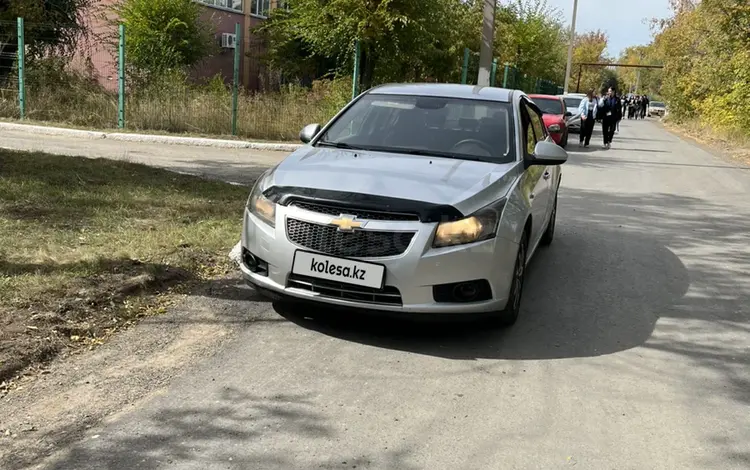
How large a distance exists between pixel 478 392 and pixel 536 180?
251 cm

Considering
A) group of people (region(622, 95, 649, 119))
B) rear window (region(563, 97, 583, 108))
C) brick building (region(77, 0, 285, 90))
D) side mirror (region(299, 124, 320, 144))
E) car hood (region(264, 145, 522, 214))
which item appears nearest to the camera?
car hood (region(264, 145, 522, 214))

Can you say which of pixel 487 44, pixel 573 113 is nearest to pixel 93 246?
pixel 487 44

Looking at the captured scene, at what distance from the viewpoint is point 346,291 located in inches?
175

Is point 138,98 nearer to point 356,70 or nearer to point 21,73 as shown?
point 21,73

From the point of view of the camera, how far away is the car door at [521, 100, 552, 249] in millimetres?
5760

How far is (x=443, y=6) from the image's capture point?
1922cm

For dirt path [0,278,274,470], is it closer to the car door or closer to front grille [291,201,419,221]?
front grille [291,201,419,221]

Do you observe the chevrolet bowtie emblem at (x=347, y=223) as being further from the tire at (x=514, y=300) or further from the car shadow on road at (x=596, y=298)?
the tire at (x=514, y=300)

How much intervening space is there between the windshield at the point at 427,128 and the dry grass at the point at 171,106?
10974mm

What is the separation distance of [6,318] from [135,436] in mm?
1559

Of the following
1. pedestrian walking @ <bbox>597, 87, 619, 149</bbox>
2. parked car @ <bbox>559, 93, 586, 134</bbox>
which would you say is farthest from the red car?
parked car @ <bbox>559, 93, 586, 134</bbox>

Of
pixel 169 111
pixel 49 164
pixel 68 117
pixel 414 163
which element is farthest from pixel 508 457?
pixel 68 117

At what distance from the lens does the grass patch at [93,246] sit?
4332 mm

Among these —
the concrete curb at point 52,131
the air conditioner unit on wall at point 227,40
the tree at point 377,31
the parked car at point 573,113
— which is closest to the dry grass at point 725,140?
the parked car at point 573,113
